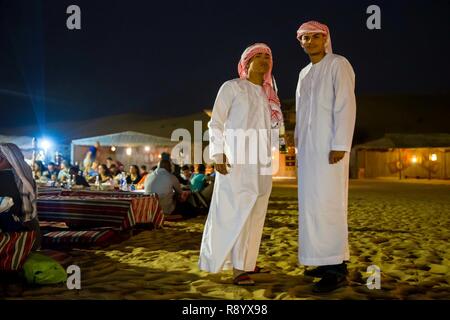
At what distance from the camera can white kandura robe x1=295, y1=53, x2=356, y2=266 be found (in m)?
3.39

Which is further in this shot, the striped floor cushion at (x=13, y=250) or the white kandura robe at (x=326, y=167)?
the striped floor cushion at (x=13, y=250)

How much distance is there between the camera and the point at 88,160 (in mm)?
13516

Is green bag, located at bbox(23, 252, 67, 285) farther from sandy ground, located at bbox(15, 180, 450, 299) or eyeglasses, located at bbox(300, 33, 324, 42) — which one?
eyeglasses, located at bbox(300, 33, 324, 42)

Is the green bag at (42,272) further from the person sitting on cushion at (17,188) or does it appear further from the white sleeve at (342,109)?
the white sleeve at (342,109)

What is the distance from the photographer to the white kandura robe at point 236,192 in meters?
3.55

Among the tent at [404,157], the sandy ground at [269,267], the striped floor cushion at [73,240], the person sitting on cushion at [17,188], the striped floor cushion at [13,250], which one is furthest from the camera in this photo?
the tent at [404,157]

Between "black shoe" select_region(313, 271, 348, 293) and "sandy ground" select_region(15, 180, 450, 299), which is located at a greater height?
"black shoe" select_region(313, 271, 348, 293)

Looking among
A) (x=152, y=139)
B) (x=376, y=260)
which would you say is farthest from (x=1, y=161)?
(x=152, y=139)

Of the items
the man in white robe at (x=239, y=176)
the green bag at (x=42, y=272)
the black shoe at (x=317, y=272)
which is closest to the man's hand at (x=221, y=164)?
the man in white robe at (x=239, y=176)

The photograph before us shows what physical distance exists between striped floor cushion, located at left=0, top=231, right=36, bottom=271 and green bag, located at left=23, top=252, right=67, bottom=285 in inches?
4.8

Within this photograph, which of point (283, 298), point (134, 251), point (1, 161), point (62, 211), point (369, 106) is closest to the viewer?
point (283, 298)

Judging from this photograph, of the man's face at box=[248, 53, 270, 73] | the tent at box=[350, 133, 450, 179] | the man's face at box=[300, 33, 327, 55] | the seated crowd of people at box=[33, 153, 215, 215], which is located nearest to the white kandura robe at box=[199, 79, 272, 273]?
the man's face at box=[248, 53, 270, 73]

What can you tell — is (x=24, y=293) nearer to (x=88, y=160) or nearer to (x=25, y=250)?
(x=25, y=250)
